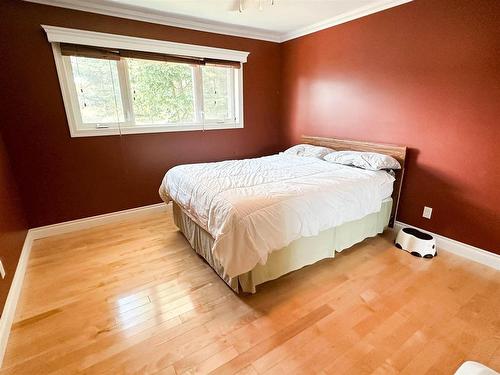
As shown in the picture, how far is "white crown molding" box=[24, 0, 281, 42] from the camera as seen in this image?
100.0 inches

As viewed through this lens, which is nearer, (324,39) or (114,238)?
(114,238)

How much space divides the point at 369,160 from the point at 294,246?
135 cm

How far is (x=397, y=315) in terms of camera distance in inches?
67.7

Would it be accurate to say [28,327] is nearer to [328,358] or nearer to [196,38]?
[328,358]

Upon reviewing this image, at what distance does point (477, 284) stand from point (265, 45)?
3.81 meters

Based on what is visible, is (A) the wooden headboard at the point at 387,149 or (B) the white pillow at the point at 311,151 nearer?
(A) the wooden headboard at the point at 387,149

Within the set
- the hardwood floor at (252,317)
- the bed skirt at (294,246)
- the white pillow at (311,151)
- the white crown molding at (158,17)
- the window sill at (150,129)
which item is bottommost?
the hardwood floor at (252,317)

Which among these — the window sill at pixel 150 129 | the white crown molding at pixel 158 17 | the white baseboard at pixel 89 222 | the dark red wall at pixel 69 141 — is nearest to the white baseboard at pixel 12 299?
the white baseboard at pixel 89 222

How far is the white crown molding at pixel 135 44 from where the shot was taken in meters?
2.49

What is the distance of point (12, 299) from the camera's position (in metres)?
1.78

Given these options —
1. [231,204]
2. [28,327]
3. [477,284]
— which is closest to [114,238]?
[28,327]

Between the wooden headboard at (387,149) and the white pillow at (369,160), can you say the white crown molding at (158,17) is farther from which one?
the white pillow at (369,160)

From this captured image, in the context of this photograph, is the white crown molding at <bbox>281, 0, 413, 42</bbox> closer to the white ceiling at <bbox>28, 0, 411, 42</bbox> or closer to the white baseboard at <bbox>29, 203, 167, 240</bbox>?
the white ceiling at <bbox>28, 0, 411, 42</bbox>

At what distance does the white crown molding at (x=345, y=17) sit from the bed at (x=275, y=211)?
56.9 inches
